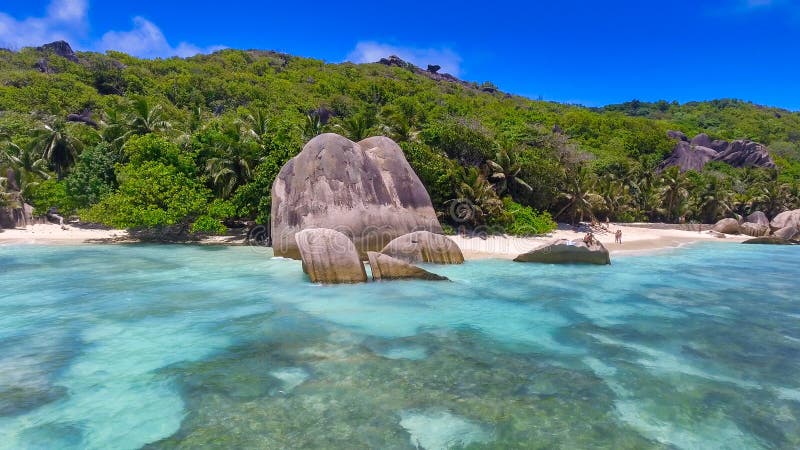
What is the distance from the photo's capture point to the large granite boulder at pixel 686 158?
209 ft

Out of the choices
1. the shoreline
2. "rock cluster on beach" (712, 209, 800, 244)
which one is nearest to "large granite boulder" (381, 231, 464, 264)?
the shoreline

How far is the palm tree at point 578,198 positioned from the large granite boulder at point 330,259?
811 inches

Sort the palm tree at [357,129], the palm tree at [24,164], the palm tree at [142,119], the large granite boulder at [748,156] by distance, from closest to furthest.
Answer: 1. the palm tree at [24,164]
2. the palm tree at [142,119]
3. the palm tree at [357,129]
4. the large granite boulder at [748,156]

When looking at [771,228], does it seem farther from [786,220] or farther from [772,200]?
[772,200]

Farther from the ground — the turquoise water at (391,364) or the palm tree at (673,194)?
the palm tree at (673,194)

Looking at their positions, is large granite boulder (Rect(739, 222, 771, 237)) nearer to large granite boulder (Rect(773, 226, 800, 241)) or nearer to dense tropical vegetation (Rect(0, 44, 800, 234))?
large granite boulder (Rect(773, 226, 800, 241))

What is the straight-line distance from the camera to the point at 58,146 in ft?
97.8

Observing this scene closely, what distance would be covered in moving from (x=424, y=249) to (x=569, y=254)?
19.9 ft

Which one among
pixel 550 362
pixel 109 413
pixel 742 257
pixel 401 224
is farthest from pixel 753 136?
pixel 109 413

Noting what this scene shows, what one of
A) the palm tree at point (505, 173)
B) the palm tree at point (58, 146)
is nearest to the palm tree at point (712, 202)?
the palm tree at point (505, 173)

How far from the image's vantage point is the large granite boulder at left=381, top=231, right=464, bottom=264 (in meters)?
17.6

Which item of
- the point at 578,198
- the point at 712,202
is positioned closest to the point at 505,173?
the point at 578,198

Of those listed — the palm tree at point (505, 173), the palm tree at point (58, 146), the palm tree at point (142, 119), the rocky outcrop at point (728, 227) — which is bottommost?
the rocky outcrop at point (728, 227)

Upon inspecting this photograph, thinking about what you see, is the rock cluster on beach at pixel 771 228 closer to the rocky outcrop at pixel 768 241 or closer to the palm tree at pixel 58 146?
the rocky outcrop at pixel 768 241
